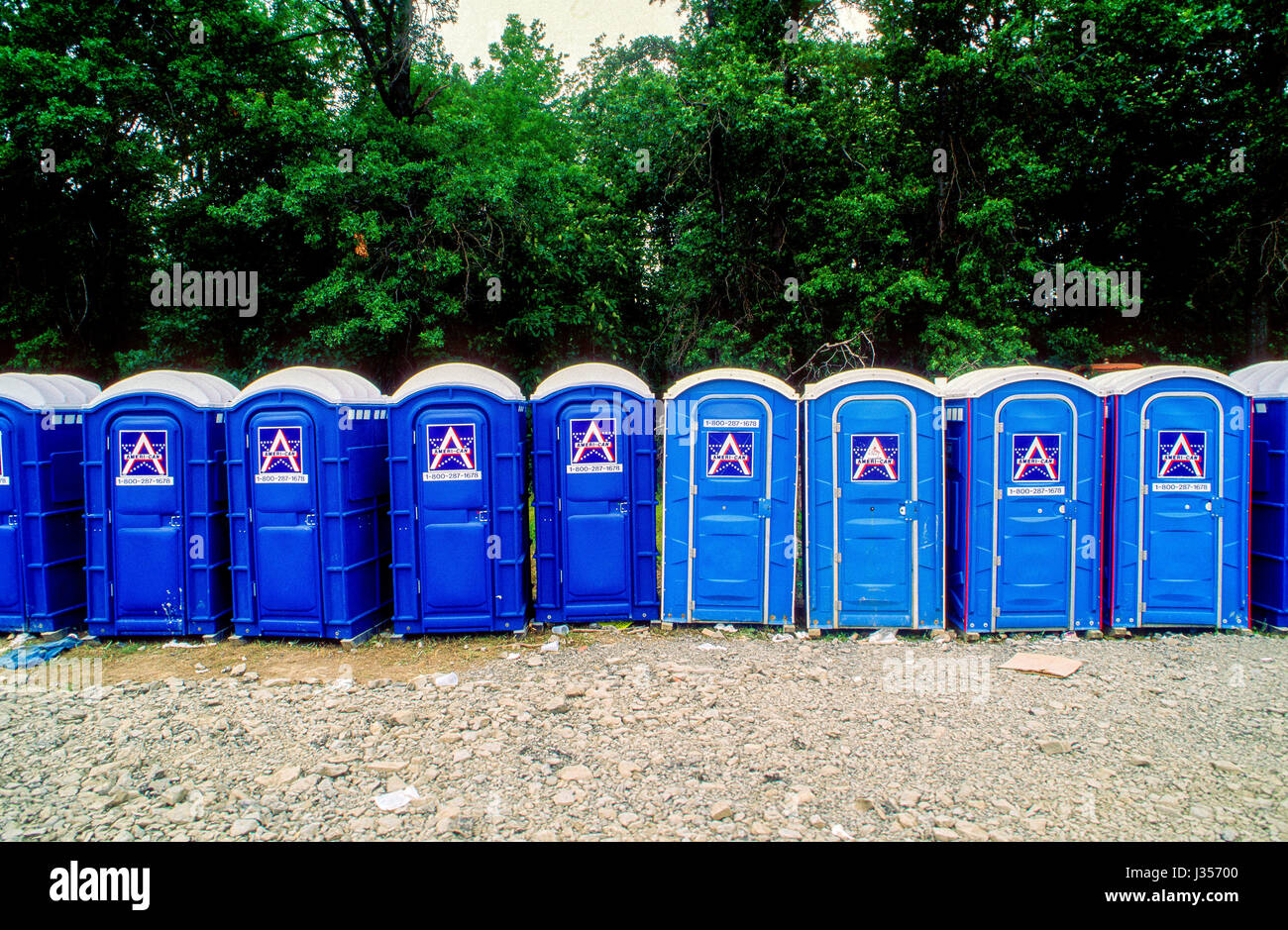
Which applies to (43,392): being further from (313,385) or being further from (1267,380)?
(1267,380)

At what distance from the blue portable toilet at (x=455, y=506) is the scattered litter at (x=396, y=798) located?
2490mm

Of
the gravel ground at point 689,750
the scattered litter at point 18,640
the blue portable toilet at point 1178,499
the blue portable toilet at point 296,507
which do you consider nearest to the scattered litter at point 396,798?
the gravel ground at point 689,750

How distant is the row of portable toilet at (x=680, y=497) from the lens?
6133 mm

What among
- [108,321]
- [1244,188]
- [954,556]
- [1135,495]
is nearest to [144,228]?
[108,321]

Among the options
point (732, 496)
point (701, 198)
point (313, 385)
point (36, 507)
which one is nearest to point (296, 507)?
point (313, 385)

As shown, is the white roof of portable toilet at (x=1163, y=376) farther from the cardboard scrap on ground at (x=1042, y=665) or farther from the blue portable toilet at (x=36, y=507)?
the blue portable toilet at (x=36, y=507)

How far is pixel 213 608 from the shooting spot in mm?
6246

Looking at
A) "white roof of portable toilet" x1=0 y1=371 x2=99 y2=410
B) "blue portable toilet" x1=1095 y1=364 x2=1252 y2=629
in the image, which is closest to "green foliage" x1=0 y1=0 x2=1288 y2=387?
"white roof of portable toilet" x1=0 y1=371 x2=99 y2=410

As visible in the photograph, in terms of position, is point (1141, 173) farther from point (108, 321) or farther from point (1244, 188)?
point (108, 321)

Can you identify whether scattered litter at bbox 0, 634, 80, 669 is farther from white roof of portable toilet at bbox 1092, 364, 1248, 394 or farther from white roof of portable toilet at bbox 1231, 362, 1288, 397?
white roof of portable toilet at bbox 1231, 362, 1288, 397

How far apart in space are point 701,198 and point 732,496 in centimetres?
983

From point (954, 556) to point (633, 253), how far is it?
36.2 ft

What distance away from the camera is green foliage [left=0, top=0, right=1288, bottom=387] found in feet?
42.2

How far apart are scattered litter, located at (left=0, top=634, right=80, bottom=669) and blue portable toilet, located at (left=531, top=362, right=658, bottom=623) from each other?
398 cm
